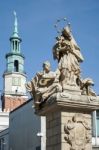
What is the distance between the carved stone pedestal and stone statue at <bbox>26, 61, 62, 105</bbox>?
306mm

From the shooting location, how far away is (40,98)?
13.0 m

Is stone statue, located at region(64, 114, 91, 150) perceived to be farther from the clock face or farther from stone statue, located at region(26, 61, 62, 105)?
the clock face

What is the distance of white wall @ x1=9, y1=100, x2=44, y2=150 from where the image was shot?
3767 cm

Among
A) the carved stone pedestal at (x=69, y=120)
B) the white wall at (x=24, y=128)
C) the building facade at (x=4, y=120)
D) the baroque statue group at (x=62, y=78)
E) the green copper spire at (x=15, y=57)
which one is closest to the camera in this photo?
the carved stone pedestal at (x=69, y=120)

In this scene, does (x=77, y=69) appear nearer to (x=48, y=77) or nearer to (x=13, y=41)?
(x=48, y=77)

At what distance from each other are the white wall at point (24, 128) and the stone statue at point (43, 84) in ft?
75.6

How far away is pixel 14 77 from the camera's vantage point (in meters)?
84.9

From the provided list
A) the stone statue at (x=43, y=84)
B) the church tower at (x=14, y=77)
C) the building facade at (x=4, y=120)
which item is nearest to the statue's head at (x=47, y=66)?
the stone statue at (x=43, y=84)

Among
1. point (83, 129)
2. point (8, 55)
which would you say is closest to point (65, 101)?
point (83, 129)

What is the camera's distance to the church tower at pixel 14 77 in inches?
3324

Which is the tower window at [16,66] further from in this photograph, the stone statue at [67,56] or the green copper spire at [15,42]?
the stone statue at [67,56]

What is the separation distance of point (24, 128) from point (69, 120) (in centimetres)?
3011

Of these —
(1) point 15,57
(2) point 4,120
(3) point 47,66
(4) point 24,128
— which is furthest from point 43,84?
(1) point 15,57

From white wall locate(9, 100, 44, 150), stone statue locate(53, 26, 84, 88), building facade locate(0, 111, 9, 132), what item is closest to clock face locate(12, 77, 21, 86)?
building facade locate(0, 111, 9, 132)
